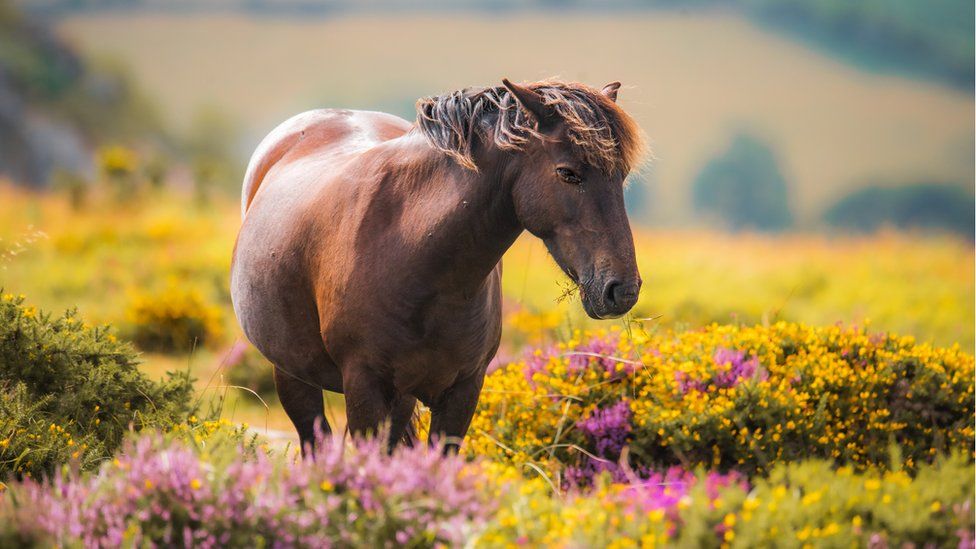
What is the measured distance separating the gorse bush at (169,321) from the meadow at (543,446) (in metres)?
0.02

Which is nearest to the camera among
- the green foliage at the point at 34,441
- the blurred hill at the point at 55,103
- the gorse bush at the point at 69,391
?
the green foliage at the point at 34,441

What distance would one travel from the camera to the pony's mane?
3650 mm

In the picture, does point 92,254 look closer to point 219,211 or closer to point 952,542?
point 219,211

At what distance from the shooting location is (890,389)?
5.70 meters

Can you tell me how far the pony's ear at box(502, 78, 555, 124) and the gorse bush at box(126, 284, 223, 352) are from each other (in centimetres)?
746

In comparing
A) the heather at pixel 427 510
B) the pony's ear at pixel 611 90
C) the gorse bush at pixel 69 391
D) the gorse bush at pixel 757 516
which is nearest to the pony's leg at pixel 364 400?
the heather at pixel 427 510

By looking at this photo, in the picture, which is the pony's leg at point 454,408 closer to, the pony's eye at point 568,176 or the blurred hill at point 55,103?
the pony's eye at point 568,176

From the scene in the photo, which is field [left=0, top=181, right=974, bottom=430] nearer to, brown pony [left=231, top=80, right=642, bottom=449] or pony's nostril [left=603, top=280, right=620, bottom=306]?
brown pony [left=231, top=80, right=642, bottom=449]

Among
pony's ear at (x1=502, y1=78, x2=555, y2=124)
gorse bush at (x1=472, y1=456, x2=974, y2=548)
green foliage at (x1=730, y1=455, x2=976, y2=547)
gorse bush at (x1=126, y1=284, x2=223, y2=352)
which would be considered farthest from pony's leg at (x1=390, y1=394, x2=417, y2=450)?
gorse bush at (x1=126, y1=284, x2=223, y2=352)

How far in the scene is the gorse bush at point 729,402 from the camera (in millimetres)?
5199

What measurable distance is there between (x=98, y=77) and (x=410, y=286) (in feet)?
85.0

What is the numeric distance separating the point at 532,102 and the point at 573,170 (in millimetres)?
285

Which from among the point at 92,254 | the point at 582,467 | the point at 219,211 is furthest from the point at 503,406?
the point at 219,211

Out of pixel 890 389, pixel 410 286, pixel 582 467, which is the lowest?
pixel 582 467
